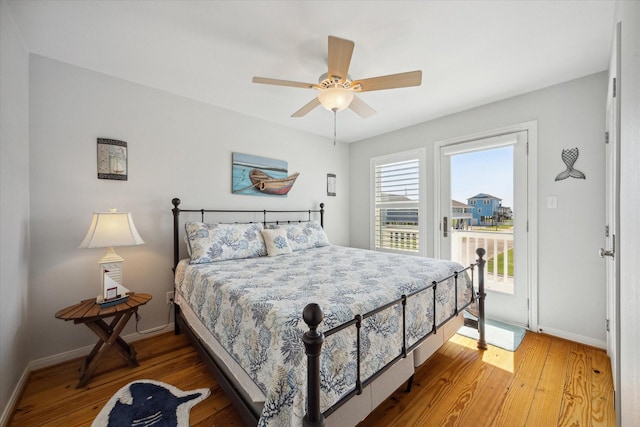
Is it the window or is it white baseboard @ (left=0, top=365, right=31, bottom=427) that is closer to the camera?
white baseboard @ (left=0, top=365, right=31, bottom=427)

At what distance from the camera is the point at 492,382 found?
1878mm

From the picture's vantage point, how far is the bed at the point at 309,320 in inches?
41.0

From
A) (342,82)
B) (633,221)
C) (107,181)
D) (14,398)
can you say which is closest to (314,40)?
(342,82)

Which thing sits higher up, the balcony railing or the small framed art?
the small framed art

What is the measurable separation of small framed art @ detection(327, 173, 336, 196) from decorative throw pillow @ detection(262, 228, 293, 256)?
1.62 meters

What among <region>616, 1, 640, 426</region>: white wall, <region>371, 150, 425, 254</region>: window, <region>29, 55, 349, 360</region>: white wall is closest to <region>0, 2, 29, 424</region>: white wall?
<region>29, 55, 349, 360</region>: white wall

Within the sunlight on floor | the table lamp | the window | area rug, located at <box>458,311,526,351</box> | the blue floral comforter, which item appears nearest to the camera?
the blue floral comforter

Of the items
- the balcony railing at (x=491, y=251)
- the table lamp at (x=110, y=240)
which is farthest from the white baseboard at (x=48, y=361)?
the balcony railing at (x=491, y=251)

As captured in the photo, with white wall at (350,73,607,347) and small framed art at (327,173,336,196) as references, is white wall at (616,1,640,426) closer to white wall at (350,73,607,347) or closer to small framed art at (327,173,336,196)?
white wall at (350,73,607,347)

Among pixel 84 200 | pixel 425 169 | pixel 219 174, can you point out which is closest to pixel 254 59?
pixel 219 174

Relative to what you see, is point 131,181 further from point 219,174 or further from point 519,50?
point 519,50

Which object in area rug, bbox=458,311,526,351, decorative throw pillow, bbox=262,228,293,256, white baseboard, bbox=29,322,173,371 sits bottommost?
area rug, bbox=458,311,526,351

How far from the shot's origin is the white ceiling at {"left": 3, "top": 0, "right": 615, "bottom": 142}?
162 centimetres

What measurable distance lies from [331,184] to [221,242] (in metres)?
2.28
